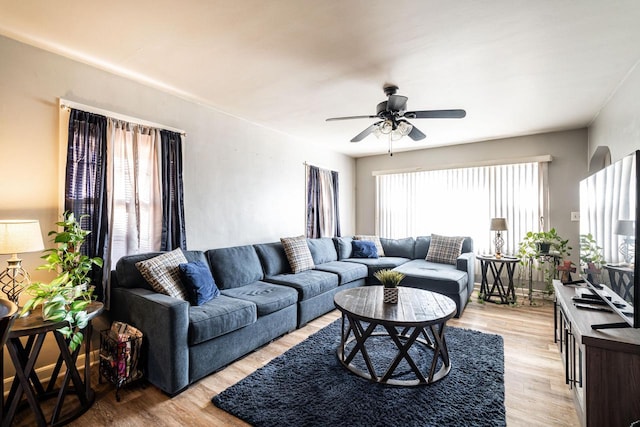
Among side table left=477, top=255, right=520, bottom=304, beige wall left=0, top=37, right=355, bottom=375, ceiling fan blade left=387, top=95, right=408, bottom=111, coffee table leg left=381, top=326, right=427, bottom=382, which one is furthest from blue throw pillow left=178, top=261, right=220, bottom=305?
side table left=477, top=255, right=520, bottom=304

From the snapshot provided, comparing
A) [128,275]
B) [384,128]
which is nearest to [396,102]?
[384,128]

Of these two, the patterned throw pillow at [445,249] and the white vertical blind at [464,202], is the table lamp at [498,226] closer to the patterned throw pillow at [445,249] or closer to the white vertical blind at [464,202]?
the white vertical blind at [464,202]

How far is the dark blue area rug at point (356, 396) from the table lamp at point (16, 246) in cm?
153

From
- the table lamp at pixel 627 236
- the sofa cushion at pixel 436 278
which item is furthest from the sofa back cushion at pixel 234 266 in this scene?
the table lamp at pixel 627 236

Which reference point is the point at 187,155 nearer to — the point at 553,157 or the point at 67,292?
the point at 67,292

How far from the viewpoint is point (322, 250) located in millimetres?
4594

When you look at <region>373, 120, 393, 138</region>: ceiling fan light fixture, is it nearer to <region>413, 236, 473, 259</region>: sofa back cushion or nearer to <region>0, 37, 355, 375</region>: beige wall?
<region>0, 37, 355, 375</region>: beige wall

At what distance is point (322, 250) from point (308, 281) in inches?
46.7

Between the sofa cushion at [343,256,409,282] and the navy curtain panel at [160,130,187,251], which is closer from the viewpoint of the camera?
the navy curtain panel at [160,130,187,251]

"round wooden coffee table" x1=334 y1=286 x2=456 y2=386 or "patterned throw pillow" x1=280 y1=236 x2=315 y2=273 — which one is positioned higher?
"patterned throw pillow" x1=280 y1=236 x2=315 y2=273

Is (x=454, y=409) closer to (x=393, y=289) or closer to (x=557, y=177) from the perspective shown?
(x=393, y=289)

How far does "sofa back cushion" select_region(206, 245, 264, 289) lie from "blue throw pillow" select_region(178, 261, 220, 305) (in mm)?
423

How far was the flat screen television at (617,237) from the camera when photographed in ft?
5.04

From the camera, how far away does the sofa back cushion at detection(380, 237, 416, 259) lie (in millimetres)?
5152
